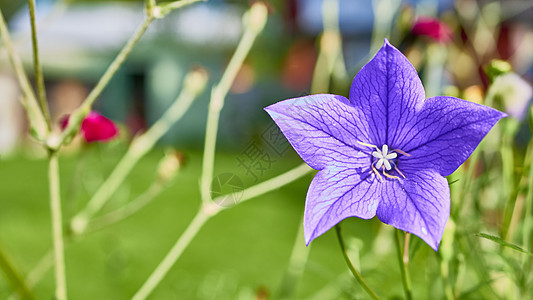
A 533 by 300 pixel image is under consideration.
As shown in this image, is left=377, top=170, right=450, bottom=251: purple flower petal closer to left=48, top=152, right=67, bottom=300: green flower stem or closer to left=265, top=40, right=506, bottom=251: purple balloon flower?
left=265, top=40, right=506, bottom=251: purple balloon flower

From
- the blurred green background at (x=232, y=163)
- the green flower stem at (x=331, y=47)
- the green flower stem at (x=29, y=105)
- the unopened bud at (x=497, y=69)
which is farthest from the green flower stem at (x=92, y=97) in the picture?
the green flower stem at (x=331, y=47)

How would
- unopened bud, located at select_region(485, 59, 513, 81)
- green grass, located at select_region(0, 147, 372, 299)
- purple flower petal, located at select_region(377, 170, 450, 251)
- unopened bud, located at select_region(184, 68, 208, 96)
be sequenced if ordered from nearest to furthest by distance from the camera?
purple flower petal, located at select_region(377, 170, 450, 251) < unopened bud, located at select_region(485, 59, 513, 81) < unopened bud, located at select_region(184, 68, 208, 96) < green grass, located at select_region(0, 147, 372, 299)

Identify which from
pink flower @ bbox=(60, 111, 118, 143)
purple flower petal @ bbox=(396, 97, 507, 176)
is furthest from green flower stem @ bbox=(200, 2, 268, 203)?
purple flower petal @ bbox=(396, 97, 507, 176)

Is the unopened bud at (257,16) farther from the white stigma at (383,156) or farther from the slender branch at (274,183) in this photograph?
the white stigma at (383,156)

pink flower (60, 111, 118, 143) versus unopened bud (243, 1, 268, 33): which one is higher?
unopened bud (243, 1, 268, 33)

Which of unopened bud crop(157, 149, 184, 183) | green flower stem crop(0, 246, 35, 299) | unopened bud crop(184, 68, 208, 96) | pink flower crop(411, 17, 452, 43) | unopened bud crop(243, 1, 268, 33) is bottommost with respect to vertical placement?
unopened bud crop(157, 149, 184, 183)

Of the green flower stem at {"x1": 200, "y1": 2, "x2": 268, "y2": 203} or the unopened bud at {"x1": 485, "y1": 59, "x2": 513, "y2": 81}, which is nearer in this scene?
the unopened bud at {"x1": 485, "y1": 59, "x2": 513, "y2": 81}

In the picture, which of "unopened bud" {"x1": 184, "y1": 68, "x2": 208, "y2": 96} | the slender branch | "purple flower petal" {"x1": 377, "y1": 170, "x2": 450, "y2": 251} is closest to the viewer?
"purple flower petal" {"x1": 377, "y1": 170, "x2": 450, "y2": 251}

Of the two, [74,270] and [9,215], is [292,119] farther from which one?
[9,215]
